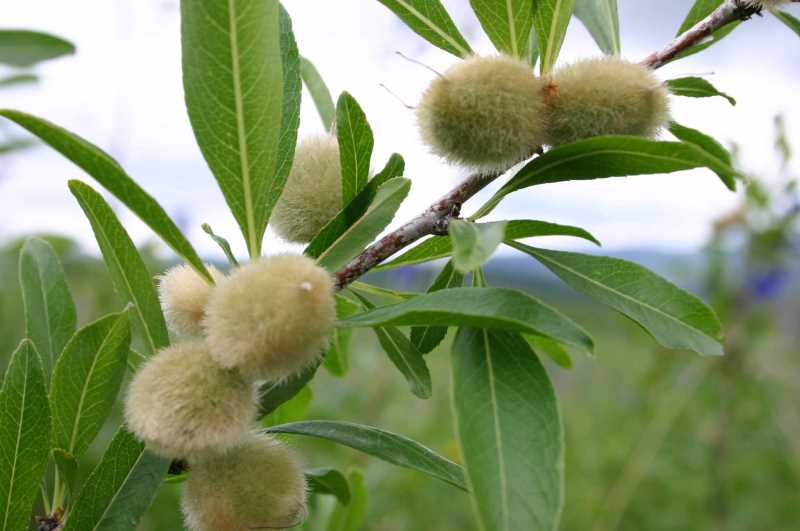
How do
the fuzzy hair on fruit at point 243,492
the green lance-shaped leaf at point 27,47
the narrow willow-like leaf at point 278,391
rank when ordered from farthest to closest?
1. the green lance-shaped leaf at point 27,47
2. the narrow willow-like leaf at point 278,391
3. the fuzzy hair on fruit at point 243,492

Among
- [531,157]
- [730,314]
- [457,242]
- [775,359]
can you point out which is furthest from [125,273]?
[775,359]

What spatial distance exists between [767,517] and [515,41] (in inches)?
145

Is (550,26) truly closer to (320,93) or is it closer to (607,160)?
(607,160)

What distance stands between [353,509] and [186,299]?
69cm

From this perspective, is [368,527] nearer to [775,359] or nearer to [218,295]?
[775,359]

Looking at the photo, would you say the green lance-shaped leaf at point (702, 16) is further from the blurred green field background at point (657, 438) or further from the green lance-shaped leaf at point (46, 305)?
the blurred green field background at point (657, 438)

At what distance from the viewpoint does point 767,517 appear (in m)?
3.94

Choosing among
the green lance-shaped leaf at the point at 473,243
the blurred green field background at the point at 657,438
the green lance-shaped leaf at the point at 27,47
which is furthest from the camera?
the blurred green field background at the point at 657,438

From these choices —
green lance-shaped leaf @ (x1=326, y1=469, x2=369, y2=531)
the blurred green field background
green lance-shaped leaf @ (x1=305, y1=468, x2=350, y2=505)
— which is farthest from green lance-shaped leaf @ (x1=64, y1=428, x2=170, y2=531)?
the blurred green field background

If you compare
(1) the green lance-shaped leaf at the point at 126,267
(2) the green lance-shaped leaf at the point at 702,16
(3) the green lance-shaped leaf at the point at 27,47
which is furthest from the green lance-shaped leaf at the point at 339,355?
(3) the green lance-shaped leaf at the point at 27,47

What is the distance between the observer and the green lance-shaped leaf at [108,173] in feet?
2.73

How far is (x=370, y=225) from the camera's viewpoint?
100 centimetres

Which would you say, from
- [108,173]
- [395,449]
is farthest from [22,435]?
[395,449]

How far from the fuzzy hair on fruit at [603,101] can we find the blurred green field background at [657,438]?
2.41 m
